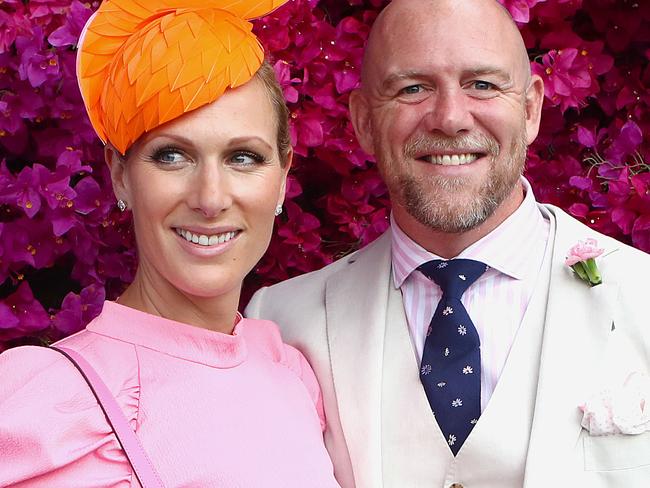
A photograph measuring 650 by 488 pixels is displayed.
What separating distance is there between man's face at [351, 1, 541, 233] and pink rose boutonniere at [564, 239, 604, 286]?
218 mm

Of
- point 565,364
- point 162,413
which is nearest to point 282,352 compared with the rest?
point 162,413

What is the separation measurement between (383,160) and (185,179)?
2.26 ft

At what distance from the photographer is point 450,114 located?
7.58 ft

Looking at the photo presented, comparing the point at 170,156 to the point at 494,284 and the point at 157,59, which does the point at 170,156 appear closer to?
the point at 157,59

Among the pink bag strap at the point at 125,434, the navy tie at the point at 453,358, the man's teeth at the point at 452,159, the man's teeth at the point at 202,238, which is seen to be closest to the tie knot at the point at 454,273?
the navy tie at the point at 453,358

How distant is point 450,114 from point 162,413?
96 centimetres

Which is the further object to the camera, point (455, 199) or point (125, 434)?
point (455, 199)

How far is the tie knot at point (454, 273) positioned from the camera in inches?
90.8

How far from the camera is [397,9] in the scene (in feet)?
8.18

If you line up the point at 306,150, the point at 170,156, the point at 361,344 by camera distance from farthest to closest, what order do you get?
1. the point at 306,150
2. the point at 361,344
3. the point at 170,156

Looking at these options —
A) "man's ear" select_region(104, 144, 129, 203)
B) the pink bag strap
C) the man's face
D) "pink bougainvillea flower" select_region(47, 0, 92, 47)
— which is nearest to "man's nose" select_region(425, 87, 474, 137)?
the man's face

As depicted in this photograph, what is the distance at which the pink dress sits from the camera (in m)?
1.66

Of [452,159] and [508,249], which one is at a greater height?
[452,159]

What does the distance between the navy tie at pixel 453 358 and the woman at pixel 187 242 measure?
29cm
